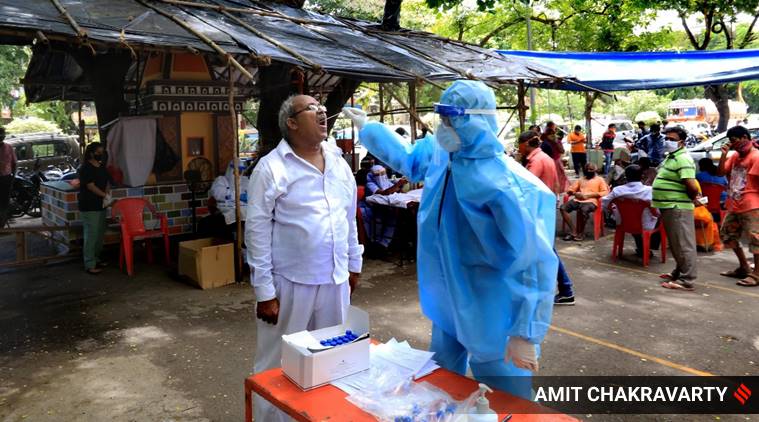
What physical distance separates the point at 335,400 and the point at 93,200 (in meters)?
6.23

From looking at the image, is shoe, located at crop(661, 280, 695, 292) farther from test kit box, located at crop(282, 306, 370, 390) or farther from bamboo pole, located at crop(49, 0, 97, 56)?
bamboo pole, located at crop(49, 0, 97, 56)

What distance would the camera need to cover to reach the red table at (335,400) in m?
1.93

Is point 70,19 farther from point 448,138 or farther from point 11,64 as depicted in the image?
point 11,64

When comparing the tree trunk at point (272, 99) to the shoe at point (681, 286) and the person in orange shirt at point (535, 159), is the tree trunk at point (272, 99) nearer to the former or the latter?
the person in orange shirt at point (535, 159)

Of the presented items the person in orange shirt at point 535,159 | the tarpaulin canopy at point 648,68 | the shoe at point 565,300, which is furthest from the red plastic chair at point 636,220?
the tarpaulin canopy at point 648,68

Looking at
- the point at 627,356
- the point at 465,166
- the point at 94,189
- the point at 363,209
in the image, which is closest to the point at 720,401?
the point at 627,356

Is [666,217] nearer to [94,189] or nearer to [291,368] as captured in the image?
[291,368]

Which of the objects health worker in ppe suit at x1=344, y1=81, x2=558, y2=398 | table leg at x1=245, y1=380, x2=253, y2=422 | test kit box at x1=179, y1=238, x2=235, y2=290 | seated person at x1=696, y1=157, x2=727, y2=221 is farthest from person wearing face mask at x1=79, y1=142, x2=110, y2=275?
seated person at x1=696, y1=157, x2=727, y2=221

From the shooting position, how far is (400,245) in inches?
309

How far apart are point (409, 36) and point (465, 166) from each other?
766 cm

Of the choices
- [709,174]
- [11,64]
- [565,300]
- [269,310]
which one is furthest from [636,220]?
[11,64]

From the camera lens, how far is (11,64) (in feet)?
74.2

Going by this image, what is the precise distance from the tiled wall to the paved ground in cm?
107

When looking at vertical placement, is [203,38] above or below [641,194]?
above
